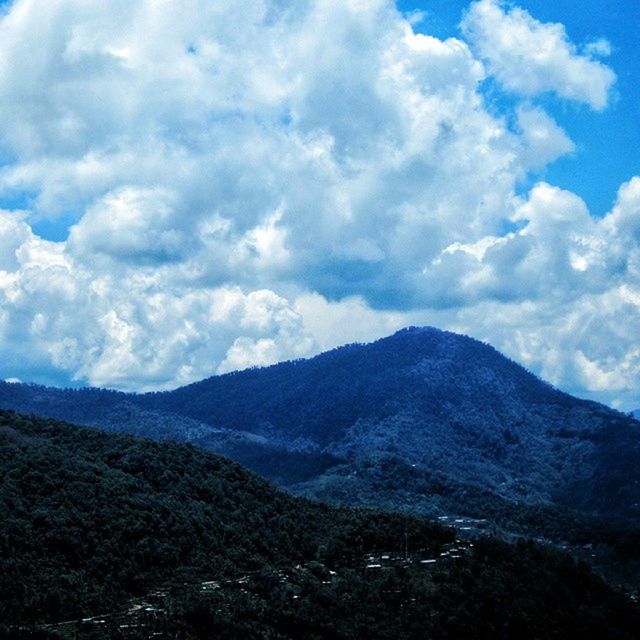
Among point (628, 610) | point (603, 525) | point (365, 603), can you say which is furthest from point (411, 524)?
point (603, 525)

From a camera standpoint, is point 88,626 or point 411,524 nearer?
point 88,626

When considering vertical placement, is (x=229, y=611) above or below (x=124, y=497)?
below

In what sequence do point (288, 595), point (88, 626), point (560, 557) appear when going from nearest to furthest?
point (88, 626) → point (288, 595) → point (560, 557)

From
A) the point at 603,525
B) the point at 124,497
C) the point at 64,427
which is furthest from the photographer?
the point at 603,525

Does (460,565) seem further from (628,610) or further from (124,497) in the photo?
(124,497)

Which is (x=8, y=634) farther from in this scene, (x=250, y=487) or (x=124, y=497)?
(x=250, y=487)

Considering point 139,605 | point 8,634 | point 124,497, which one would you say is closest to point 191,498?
point 124,497
